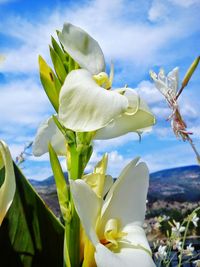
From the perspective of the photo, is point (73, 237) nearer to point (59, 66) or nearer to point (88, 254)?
point (88, 254)

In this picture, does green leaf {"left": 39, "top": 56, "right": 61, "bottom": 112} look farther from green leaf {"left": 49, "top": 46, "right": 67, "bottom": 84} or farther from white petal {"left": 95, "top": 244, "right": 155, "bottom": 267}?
white petal {"left": 95, "top": 244, "right": 155, "bottom": 267}

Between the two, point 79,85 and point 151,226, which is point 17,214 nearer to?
point 79,85

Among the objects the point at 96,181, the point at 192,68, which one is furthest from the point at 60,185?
the point at 192,68

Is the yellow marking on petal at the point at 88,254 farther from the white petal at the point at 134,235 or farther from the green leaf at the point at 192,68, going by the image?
the green leaf at the point at 192,68

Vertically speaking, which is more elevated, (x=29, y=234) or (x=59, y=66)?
(x=59, y=66)

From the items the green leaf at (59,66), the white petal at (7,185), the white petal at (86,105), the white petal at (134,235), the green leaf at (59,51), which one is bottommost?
the white petal at (134,235)

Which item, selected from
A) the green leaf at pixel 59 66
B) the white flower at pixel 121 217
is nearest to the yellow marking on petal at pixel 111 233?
the white flower at pixel 121 217
